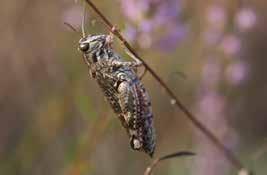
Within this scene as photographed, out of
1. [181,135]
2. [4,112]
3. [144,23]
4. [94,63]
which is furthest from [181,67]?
[94,63]

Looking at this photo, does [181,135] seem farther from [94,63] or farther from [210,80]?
[94,63]

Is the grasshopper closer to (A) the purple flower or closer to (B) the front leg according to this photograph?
(B) the front leg

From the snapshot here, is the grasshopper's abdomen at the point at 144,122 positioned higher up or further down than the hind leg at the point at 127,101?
further down

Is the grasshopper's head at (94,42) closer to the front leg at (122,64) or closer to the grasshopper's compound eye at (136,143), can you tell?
the front leg at (122,64)

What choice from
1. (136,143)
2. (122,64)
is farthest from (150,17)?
(136,143)

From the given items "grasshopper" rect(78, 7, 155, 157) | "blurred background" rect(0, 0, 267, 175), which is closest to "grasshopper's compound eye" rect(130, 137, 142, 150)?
"grasshopper" rect(78, 7, 155, 157)

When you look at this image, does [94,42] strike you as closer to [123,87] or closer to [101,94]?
[123,87]

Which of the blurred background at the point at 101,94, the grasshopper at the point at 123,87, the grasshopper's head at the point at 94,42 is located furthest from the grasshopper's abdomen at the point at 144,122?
the blurred background at the point at 101,94
